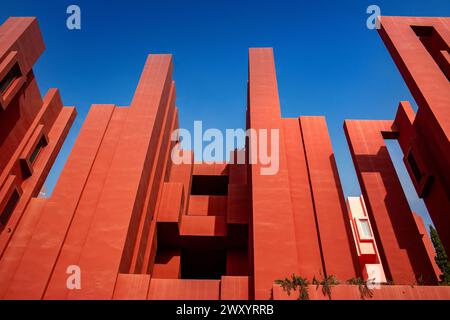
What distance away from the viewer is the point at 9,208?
14461 mm

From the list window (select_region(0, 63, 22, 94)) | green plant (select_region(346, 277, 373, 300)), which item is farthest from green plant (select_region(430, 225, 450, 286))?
window (select_region(0, 63, 22, 94))

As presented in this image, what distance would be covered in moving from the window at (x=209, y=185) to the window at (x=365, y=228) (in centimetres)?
1315

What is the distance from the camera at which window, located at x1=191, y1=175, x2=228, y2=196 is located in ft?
79.5

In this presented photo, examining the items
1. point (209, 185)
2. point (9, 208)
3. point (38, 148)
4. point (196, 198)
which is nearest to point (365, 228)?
point (209, 185)

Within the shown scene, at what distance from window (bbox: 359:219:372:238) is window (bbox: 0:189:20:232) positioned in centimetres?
2634

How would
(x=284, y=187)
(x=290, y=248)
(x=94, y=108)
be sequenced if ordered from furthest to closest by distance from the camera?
1. (x=94, y=108)
2. (x=284, y=187)
3. (x=290, y=248)

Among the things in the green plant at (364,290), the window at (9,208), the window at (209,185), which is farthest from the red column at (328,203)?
the window at (9,208)

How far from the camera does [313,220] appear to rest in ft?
44.7

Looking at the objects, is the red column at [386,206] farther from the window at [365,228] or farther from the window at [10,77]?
the window at [10,77]

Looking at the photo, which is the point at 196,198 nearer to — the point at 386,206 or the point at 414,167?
the point at 386,206

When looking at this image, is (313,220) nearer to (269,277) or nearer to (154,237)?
(269,277)

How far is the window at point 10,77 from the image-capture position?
14711 millimetres

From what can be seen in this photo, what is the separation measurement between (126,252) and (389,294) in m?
9.08
